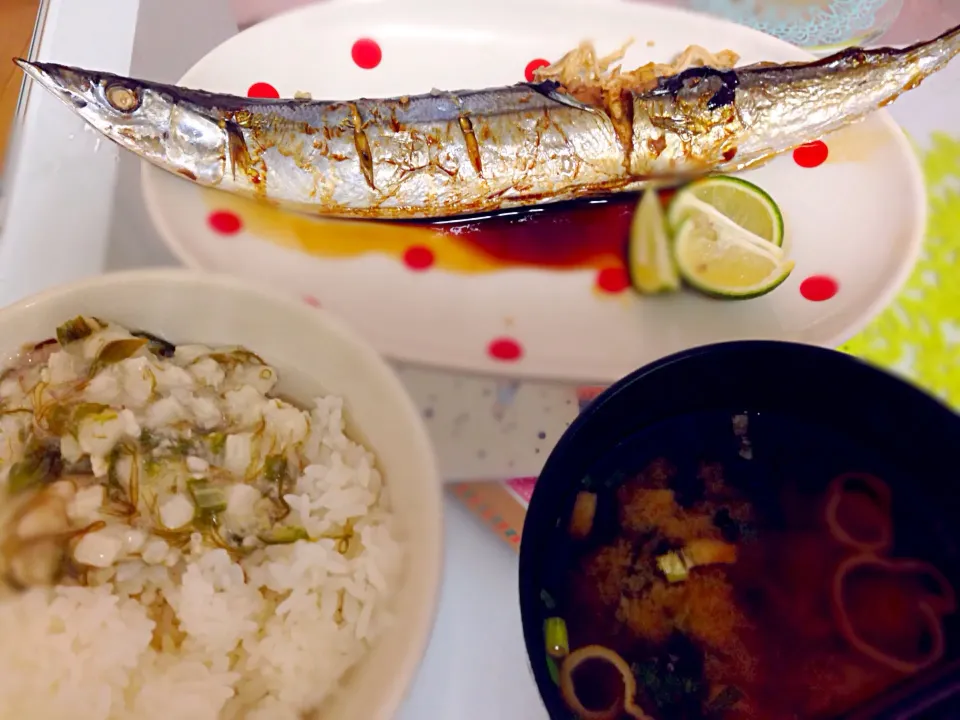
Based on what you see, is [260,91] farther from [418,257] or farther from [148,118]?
[418,257]

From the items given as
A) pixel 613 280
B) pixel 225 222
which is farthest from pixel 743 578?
pixel 225 222

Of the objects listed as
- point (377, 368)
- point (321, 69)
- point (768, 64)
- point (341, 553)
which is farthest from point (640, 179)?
point (341, 553)

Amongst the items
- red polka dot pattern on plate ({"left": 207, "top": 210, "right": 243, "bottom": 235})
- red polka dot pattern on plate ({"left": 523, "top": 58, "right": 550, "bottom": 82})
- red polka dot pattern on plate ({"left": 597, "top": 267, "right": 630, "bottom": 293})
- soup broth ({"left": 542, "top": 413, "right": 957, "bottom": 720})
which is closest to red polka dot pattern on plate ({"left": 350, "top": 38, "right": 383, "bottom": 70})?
red polka dot pattern on plate ({"left": 523, "top": 58, "right": 550, "bottom": 82})

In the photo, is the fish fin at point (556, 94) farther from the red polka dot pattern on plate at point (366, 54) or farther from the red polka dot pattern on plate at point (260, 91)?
the red polka dot pattern on plate at point (260, 91)

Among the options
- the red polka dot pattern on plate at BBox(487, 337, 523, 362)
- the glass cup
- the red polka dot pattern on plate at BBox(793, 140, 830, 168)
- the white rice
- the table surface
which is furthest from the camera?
the glass cup

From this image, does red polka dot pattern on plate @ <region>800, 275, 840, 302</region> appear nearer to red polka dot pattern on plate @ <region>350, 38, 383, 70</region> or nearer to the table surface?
the table surface

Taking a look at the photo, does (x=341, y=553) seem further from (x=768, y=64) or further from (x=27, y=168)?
(x=768, y=64)
